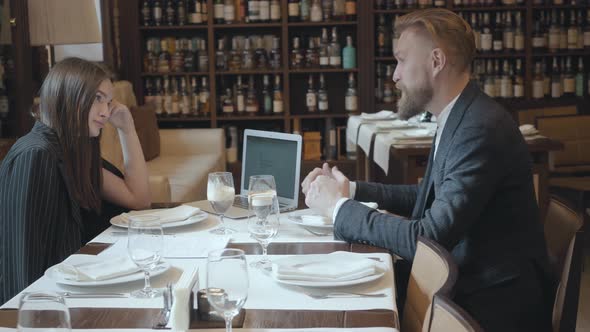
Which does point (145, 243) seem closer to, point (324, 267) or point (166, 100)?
point (324, 267)

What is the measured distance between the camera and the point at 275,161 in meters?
2.82

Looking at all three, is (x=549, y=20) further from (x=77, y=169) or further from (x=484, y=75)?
(x=77, y=169)

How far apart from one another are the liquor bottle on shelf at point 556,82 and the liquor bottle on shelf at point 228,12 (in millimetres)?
2652

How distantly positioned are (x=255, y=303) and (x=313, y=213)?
3.12 feet

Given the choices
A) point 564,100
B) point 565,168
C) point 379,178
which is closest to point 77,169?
point 379,178

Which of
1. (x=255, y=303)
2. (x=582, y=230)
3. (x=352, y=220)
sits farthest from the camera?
(x=352, y=220)

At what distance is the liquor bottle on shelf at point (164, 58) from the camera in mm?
6742

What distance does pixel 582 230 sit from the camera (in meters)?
1.85

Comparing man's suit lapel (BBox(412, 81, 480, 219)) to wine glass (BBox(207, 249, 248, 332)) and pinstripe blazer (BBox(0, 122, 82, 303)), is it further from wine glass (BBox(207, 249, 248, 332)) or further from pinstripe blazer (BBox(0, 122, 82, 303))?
pinstripe blazer (BBox(0, 122, 82, 303))

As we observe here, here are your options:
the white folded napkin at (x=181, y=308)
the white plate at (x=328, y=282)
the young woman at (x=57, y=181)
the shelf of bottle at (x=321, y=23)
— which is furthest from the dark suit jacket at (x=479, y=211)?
the shelf of bottle at (x=321, y=23)

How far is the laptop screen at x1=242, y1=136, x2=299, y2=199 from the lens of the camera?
2.76 meters

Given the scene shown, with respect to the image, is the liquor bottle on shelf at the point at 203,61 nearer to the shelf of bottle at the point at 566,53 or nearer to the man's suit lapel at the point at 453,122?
the shelf of bottle at the point at 566,53

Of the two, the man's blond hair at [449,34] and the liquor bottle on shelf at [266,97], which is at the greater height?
the man's blond hair at [449,34]

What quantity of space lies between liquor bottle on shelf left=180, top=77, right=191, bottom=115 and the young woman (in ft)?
12.9
